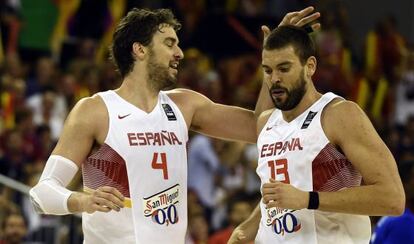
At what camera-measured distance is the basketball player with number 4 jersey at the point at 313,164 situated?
630 centimetres

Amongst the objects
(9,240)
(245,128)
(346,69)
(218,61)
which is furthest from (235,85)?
(245,128)

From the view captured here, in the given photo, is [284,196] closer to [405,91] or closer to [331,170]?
[331,170]

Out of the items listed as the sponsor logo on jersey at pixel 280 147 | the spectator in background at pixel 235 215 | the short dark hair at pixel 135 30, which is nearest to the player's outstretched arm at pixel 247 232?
the sponsor logo on jersey at pixel 280 147

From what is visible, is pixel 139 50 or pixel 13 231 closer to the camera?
pixel 139 50

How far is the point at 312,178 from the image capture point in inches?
258

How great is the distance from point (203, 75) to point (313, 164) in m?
8.80

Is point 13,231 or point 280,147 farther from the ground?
point 280,147

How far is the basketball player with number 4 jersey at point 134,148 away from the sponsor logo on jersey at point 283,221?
622 mm

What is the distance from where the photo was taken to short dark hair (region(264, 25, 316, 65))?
665 cm

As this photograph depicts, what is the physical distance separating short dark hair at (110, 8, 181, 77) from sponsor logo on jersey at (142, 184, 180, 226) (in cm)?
86

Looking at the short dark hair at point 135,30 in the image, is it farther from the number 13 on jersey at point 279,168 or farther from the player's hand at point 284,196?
the player's hand at point 284,196

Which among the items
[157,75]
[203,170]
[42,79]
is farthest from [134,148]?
[42,79]

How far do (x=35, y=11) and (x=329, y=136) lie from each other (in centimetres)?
1035

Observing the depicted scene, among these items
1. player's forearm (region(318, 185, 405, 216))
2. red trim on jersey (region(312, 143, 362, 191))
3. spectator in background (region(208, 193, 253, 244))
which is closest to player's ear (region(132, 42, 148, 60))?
red trim on jersey (region(312, 143, 362, 191))
